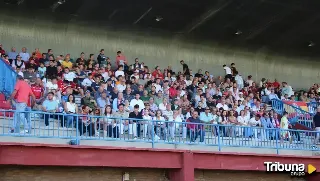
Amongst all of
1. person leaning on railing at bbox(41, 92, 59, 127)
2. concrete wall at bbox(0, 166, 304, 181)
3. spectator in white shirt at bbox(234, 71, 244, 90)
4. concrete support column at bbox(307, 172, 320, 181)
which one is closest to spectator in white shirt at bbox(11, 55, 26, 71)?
person leaning on railing at bbox(41, 92, 59, 127)

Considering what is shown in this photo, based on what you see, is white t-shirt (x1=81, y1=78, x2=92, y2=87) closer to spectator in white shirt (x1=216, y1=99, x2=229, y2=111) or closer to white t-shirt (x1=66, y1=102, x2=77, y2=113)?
white t-shirt (x1=66, y1=102, x2=77, y2=113)

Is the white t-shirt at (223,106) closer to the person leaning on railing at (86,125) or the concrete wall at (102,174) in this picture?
the concrete wall at (102,174)

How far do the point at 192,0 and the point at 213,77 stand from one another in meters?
5.07

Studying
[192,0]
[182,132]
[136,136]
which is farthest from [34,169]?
[192,0]

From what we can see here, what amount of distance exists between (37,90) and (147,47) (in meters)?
9.62

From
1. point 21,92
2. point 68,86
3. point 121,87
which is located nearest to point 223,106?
point 121,87

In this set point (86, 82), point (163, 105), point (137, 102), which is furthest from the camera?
point (86, 82)

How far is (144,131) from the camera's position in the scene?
1502 centimetres

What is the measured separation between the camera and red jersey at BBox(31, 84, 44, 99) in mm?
16250

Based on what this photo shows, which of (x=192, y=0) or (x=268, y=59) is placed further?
(x=268, y=59)

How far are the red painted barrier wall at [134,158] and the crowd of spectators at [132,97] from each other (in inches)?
20.8

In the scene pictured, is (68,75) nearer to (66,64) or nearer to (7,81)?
(66,64)

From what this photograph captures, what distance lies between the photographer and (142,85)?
1941cm

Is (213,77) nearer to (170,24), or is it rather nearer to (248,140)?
(170,24)
